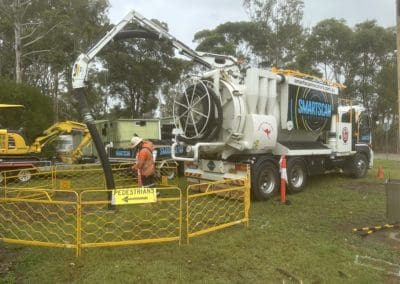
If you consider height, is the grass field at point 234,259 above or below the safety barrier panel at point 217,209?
below

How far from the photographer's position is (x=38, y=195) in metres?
10.9

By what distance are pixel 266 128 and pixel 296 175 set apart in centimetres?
203

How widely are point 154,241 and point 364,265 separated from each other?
292 cm

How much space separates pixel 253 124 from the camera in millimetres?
10273

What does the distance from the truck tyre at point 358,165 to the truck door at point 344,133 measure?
771mm

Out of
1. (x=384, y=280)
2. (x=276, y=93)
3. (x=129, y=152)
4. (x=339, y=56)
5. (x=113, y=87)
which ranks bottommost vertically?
(x=384, y=280)

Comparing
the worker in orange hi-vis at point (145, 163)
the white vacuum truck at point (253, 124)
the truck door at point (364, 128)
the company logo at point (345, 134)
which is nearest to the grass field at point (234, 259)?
the white vacuum truck at point (253, 124)

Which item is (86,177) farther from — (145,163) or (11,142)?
(145,163)

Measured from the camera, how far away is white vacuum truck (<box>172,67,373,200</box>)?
1031 cm

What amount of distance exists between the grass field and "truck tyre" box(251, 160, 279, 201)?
1.99 meters

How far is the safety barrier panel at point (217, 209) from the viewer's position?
24.2ft

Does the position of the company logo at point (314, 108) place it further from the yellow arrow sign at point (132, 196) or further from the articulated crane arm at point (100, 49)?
the yellow arrow sign at point (132, 196)

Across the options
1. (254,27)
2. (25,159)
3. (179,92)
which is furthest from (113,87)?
(179,92)

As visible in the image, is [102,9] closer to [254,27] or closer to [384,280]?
[254,27]
